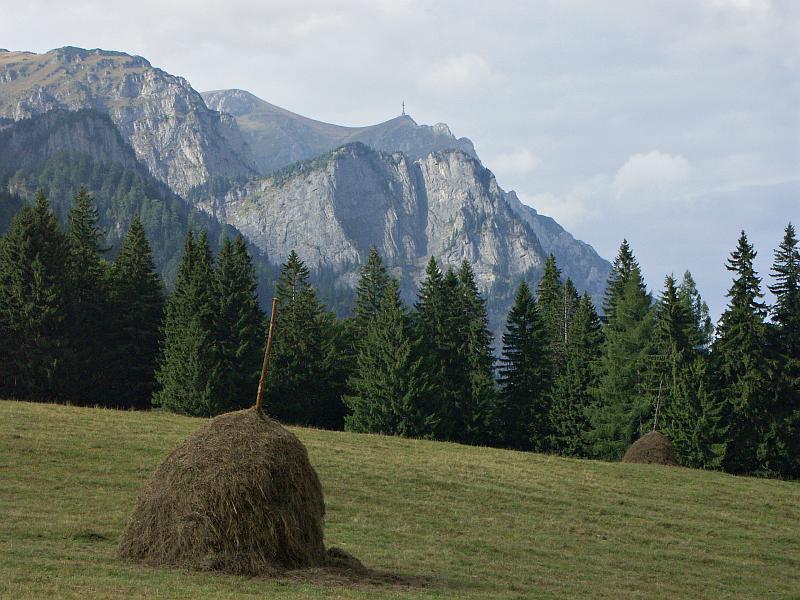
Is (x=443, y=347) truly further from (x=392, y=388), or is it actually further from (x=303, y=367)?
(x=303, y=367)

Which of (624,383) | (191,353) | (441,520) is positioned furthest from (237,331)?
(441,520)

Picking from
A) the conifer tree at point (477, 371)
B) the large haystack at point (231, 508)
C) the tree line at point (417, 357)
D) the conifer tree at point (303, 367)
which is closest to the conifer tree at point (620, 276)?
the tree line at point (417, 357)

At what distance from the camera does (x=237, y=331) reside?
225ft

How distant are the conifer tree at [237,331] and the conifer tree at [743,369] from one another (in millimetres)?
36395

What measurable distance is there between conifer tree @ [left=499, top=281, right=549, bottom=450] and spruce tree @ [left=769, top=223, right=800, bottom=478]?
18.9 m

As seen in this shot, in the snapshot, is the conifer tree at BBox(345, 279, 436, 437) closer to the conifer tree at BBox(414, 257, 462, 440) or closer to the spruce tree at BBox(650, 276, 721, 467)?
the conifer tree at BBox(414, 257, 462, 440)

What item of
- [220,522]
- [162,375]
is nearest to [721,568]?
[220,522]

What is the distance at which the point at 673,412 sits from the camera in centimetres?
6134

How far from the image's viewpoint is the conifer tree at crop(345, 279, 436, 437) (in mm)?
64438

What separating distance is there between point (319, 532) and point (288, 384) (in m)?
52.1

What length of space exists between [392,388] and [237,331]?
14.1 m

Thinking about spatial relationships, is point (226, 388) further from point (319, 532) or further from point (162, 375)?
point (319, 532)

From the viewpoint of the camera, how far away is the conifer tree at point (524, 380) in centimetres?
7219

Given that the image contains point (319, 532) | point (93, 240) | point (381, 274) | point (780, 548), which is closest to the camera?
point (319, 532)
